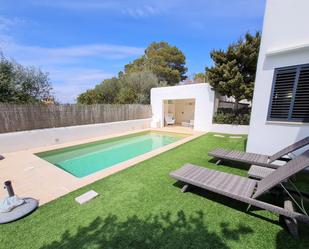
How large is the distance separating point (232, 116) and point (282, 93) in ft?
23.6

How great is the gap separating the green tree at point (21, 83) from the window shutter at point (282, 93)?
14741 millimetres

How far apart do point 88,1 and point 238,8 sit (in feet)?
25.7

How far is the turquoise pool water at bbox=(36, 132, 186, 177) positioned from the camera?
7.12 meters

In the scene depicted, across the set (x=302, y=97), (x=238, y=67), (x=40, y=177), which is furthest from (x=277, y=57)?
(x=40, y=177)

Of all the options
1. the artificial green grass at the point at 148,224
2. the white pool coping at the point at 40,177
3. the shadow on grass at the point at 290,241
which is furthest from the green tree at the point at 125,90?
the shadow on grass at the point at 290,241

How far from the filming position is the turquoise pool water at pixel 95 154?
23.4 ft

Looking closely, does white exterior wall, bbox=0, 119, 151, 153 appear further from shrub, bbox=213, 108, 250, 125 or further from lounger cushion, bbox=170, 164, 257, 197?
lounger cushion, bbox=170, 164, 257, 197

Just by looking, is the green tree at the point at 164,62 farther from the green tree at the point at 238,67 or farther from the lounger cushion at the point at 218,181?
the lounger cushion at the point at 218,181

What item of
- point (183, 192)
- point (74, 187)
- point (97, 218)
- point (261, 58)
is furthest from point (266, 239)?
point (261, 58)

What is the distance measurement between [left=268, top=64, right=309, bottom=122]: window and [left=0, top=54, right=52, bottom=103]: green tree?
1478 cm

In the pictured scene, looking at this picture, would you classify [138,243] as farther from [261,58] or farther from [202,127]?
[202,127]

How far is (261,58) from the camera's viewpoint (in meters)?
5.85

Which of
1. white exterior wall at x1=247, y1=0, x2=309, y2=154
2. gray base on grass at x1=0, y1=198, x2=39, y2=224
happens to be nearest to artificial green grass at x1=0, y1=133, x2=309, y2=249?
gray base on grass at x1=0, y1=198, x2=39, y2=224

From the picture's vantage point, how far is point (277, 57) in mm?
5504
